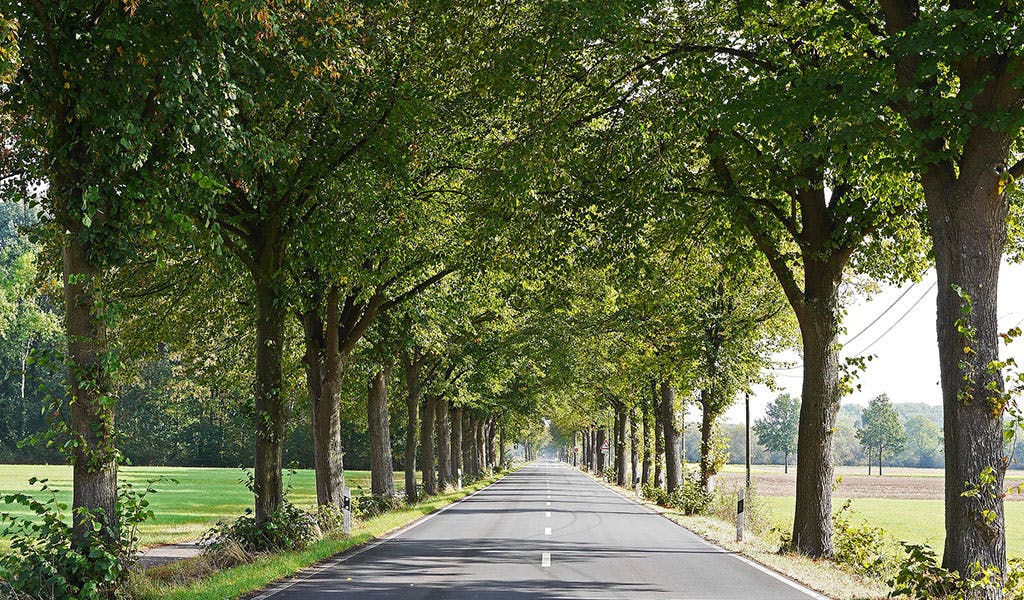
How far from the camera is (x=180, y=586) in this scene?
1125 centimetres

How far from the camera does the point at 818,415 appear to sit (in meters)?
15.9

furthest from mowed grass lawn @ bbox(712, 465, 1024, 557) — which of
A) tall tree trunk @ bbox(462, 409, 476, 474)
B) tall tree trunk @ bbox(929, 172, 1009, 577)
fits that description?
tall tree trunk @ bbox(462, 409, 476, 474)

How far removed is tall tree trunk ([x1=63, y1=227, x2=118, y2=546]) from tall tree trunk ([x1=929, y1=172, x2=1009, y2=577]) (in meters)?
9.43

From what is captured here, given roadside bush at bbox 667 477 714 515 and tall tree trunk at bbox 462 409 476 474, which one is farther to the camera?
tall tree trunk at bbox 462 409 476 474

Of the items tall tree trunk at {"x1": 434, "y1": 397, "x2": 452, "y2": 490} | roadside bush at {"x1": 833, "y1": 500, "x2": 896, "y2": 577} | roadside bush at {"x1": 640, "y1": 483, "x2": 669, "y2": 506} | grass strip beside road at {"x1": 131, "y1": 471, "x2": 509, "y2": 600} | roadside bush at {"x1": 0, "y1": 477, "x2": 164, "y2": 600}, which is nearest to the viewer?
roadside bush at {"x1": 0, "y1": 477, "x2": 164, "y2": 600}

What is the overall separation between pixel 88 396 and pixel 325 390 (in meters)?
10.2

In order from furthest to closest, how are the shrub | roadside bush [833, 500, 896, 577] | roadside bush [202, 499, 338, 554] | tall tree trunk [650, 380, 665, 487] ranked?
tall tree trunk [650, 380, 665, 487] < roadside bush [202, 499, 338, 554] < roadside bush [833, 500, 896, 577] < the shrub

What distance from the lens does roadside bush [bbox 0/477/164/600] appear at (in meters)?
9.02

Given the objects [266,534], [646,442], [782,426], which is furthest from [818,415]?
[782,426]

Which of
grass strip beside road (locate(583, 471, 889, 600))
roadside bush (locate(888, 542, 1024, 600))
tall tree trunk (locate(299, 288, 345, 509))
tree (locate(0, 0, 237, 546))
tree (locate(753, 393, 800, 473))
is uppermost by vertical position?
tree (locate(0, 0, 237, 546))

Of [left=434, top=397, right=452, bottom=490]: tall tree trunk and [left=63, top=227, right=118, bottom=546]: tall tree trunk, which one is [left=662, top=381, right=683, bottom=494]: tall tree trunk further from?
[left=63, top=227, right=118, bottom=546]: tall tree trunk

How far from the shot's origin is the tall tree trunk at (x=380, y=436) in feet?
89.9

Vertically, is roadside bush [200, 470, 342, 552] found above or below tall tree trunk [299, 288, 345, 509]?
below

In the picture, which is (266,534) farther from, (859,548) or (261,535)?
(859,548)
